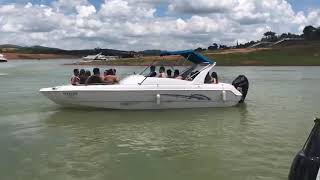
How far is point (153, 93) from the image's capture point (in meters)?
20.2

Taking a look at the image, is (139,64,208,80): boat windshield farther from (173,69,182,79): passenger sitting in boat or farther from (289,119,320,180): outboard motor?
(289,119,320,180): outboard motor

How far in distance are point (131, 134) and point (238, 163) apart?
15.6ft

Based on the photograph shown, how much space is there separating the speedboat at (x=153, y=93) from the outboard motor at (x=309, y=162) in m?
13.0

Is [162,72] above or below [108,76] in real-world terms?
above

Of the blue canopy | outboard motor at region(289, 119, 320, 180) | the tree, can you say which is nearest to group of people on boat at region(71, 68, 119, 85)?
the blue canopy

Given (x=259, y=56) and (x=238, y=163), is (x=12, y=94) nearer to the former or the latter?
(x=238, y=163)

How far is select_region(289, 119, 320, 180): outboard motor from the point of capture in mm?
6984

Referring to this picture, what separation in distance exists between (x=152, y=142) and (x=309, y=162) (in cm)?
754

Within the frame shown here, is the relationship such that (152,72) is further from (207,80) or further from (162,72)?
(207,80)

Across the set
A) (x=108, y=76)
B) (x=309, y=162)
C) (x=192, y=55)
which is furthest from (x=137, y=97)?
(x=309, y=162)

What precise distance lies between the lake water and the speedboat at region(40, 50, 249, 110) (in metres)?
0.40

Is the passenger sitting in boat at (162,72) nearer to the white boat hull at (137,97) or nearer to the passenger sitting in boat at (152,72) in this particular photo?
the passenger sitting in boat at (152,72)

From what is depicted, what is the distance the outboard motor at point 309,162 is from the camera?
22.9 ft

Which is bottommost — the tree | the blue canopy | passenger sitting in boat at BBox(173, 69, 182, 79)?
passenger sitting in boat at BBox(173, 69, 182, 79)
